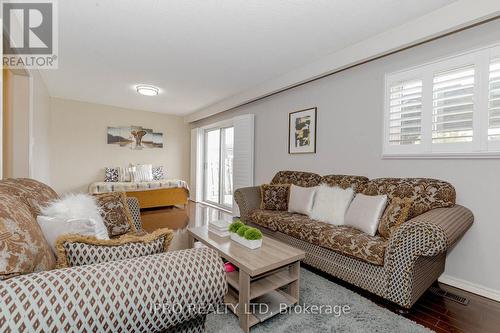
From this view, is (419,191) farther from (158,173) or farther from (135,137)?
(135,137)

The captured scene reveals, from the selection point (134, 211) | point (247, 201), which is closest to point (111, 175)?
point (134, 211)

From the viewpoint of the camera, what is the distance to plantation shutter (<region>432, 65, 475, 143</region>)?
6.88ft

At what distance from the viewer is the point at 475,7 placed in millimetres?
1920

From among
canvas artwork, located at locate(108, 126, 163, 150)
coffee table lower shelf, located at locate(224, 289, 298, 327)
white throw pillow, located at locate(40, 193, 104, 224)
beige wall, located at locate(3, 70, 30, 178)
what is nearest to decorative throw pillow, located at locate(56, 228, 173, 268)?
white throw pillow, located at locate(40, 193, 104, 224)

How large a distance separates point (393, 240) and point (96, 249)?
1.83 metres

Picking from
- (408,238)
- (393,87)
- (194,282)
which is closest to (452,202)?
(408,238)

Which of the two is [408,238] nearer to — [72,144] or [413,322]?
[413,322]

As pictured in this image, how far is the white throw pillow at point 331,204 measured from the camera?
2.43 m

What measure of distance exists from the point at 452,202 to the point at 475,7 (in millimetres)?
1596

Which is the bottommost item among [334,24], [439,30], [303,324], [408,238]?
[303,324]

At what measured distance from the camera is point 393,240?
1.72m

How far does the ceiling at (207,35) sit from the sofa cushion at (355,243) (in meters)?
1.98

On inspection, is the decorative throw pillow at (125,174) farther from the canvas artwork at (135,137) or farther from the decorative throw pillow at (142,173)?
the canvas artwork at (135,137)

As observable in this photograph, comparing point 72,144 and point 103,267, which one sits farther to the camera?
point 72,144
